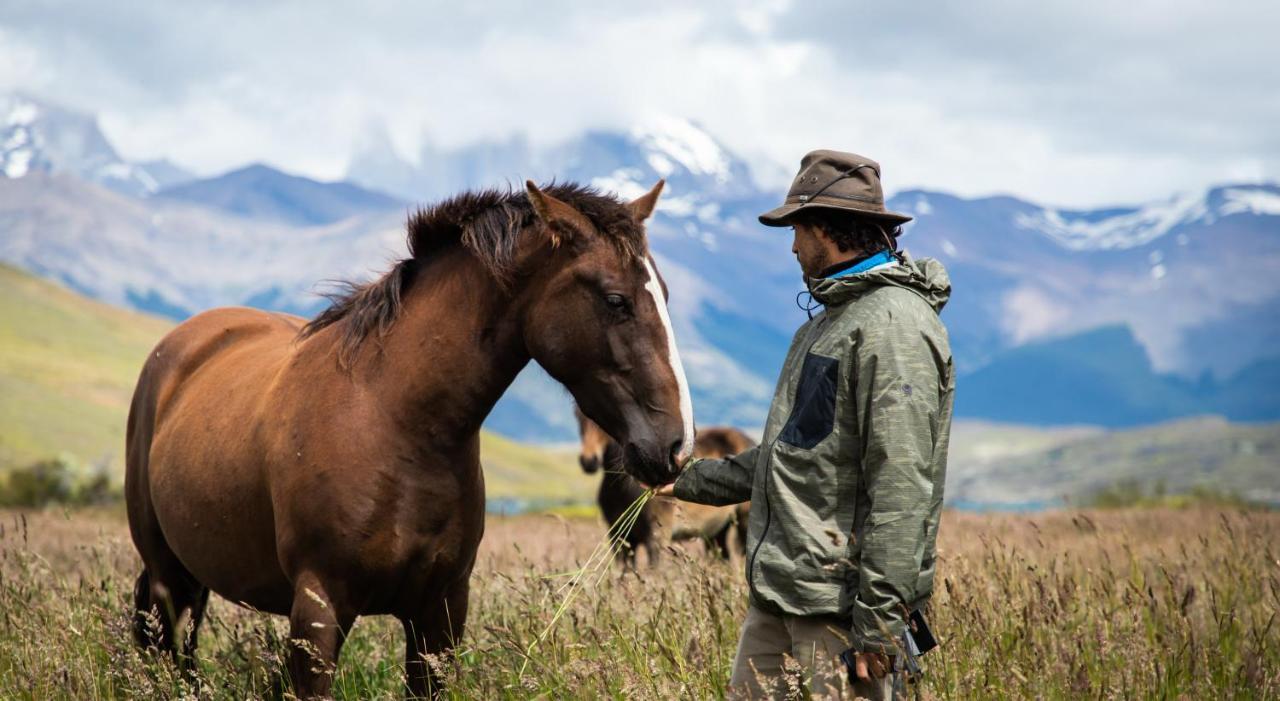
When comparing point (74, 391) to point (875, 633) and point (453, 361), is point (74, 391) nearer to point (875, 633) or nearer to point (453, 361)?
point (453, 361)

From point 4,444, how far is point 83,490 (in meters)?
89.1

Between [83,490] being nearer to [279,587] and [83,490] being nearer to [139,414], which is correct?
[139,414]

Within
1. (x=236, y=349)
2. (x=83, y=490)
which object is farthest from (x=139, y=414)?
(x=83, y=490)

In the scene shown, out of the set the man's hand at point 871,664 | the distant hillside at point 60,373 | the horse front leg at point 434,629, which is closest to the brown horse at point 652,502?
the horse front leg at point 434,629

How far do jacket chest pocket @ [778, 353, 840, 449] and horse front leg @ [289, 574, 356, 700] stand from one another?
1.88 metres

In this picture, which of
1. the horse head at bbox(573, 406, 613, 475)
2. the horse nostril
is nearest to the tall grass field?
the horse nostril

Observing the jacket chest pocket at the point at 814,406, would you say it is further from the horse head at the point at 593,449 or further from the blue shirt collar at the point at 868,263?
the horse head at the point at 593,449

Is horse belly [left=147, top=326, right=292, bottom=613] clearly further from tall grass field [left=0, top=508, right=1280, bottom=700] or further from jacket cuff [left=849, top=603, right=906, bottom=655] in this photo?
jacket cuff [left=849, top=603, right=906, bottom=655]

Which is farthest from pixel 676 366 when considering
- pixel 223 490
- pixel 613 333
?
pixel 223 490

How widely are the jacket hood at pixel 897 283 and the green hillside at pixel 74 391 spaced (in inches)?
3564

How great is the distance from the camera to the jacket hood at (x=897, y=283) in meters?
3.66

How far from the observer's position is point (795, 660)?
11.4 feet

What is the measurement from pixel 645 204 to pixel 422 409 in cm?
122

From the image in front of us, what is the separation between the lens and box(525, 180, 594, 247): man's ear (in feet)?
13.7
